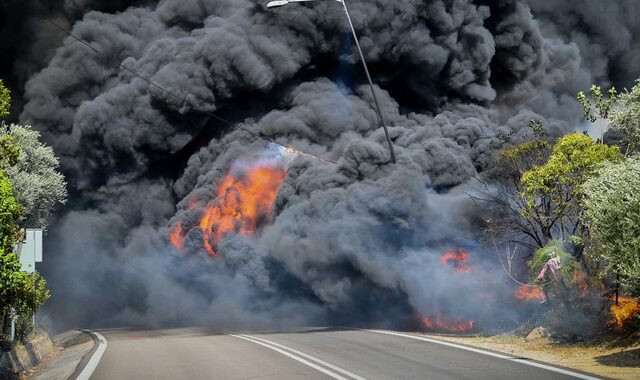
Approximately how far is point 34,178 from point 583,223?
25.3 metres

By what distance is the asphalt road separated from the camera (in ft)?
38.4

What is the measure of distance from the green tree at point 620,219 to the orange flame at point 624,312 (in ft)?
4.63

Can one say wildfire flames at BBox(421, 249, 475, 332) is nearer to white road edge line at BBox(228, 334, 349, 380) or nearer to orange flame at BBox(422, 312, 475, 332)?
orange flame at BBox(422, 312, 475, 332)

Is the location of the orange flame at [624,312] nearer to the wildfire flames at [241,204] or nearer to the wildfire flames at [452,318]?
the wildfire flames at [452,318]

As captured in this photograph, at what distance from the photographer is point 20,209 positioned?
1195 centimetres

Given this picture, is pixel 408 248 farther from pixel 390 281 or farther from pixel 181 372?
pixel 181 372

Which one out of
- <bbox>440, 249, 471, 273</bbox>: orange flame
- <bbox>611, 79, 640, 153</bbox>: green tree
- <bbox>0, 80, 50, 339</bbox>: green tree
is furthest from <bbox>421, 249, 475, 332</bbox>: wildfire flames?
<bbox>0, 80, 50, 339</bbox>: green tree

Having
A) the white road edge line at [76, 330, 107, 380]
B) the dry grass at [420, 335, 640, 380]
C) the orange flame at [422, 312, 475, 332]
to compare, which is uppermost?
the white road edge line at [76, 330, 107, 380]

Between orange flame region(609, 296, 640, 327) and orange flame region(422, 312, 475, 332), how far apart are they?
12.5m

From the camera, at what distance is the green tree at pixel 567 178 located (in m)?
17.2


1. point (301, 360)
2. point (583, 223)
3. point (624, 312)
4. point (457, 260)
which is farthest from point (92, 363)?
point (457, 260)

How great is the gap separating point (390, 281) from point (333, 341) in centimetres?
1183

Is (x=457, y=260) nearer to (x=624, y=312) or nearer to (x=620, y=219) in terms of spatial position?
(x=624, y=312)

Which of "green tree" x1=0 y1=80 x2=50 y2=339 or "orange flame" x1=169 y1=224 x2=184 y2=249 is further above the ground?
"orange flame" x1=169 y1=224 x2=184 y2=249
